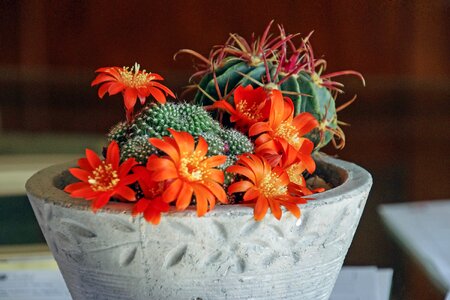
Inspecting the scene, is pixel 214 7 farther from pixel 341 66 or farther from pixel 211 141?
pixel 211 141

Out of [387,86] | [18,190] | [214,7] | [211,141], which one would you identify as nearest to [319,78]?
[211,141]

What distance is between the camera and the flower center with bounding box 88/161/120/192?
458 mm

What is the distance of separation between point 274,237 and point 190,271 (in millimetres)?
58

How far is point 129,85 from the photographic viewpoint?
1.79ft

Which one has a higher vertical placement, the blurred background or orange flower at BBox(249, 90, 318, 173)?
orange flower at BBox(249, 90, 318, 173)

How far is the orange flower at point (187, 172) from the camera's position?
0.43 metres

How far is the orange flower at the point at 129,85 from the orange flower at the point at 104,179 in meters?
0.06

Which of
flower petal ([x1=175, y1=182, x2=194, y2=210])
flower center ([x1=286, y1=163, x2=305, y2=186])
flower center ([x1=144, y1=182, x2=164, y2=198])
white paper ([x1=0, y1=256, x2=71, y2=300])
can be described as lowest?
white paper ([x1=0, y1=256, x2=71, y2=300])

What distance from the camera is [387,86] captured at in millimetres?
2416

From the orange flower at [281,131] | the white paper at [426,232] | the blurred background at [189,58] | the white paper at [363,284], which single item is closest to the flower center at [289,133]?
the orange flower at [281,131]

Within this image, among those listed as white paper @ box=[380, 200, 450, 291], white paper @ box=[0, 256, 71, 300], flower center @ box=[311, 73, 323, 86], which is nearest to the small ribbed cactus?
flower center @ box=[311, 73, 323, 86]

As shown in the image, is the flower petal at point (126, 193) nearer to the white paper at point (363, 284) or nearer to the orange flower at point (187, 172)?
the orange flower at point (187, 172)

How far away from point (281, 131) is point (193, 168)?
0.10 meters

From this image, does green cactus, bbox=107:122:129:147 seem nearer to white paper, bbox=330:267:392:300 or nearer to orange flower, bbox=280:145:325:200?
orange flower, bbox=280:145:325:200
